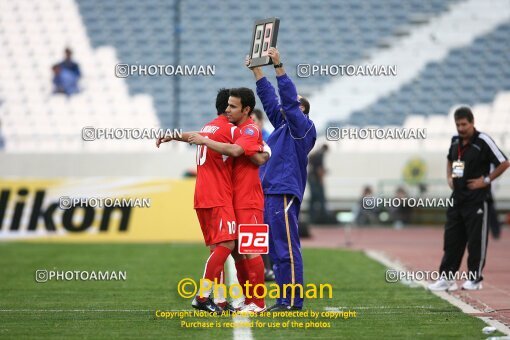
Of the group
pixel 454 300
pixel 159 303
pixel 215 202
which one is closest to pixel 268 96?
pixel 215 202

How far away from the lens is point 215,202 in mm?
8523

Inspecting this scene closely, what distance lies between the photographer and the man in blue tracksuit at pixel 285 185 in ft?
28.5

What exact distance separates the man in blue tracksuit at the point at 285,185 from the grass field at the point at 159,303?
49 cm

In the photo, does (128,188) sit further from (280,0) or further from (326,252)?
(280,0)

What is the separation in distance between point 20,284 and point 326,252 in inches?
260

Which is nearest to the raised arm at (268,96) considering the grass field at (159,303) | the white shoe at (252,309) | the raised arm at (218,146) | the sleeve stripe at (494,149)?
the raised arm at (218,146)

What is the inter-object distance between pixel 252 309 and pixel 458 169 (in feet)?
11.9

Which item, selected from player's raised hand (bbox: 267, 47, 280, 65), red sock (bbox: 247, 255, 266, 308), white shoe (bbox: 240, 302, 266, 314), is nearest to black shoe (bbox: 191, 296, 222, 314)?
white shoe (bbox: 240, 302, 266, 314)

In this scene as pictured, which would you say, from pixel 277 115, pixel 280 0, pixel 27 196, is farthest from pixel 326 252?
pixel 280 0

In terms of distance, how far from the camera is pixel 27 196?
64.7ft

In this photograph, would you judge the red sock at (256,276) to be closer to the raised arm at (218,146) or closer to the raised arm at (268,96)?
the raised arm at (218,146)

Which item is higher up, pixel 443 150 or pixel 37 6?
pixel 37 6

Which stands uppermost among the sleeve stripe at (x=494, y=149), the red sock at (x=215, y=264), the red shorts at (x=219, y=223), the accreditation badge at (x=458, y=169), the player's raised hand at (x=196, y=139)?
the sleeve stripe at (x=494, y=149)

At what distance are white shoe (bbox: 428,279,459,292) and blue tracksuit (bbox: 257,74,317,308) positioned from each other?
262 centimetres
